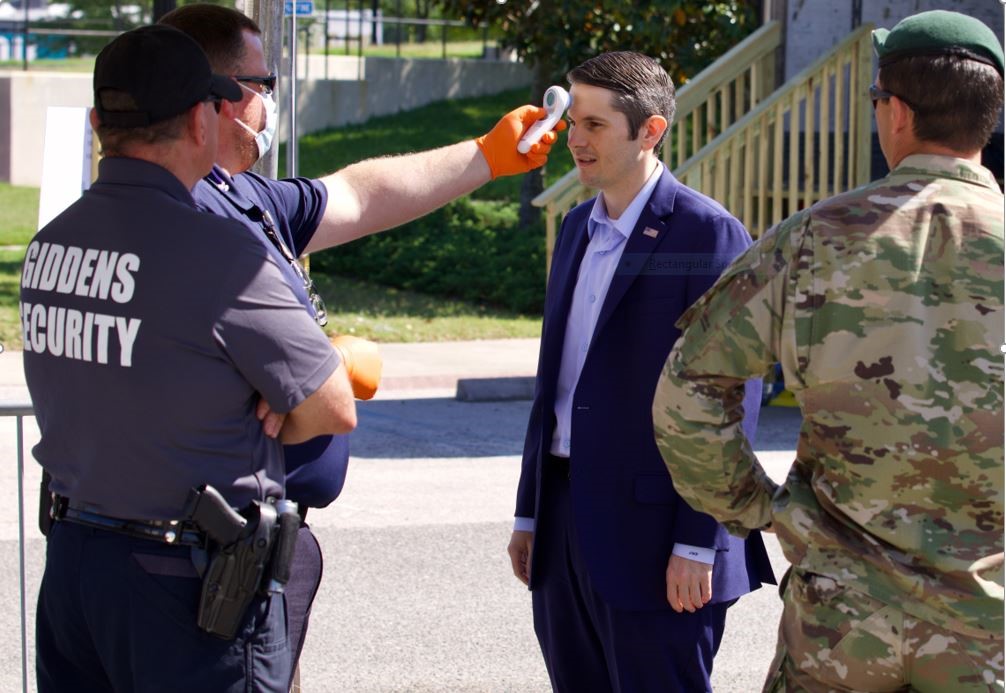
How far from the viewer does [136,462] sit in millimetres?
2584

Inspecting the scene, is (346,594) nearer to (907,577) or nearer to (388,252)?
(907,577)

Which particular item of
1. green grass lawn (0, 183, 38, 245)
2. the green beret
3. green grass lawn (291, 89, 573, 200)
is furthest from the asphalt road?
green grass lawn (291, 89, 573, 200)

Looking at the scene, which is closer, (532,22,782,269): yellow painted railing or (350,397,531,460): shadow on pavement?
(350,397,531,460): shadow on pavement

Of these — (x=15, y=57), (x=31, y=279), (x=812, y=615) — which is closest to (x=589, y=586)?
(x=812, y=615)

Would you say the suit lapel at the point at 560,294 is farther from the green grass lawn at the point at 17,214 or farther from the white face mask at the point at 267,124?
the green grass lawn at the point at 17,214

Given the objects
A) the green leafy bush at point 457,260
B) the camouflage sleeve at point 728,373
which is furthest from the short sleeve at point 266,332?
the green leafy bush at point 457,260

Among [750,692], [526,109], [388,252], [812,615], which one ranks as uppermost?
[526,109]

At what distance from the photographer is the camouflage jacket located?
7.54 feet

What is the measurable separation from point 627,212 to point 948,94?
3.71ft

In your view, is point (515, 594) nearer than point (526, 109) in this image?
No

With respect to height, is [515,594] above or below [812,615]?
below

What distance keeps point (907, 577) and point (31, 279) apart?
1755mm

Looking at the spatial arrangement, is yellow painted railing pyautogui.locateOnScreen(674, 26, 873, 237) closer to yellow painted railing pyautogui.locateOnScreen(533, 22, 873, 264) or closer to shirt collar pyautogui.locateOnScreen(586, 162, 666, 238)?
yellow painted railing pyautogui.locateOnScreen(533, 22, 873, 264)

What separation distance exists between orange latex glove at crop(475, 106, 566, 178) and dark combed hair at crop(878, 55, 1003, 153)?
1538 millimetres
